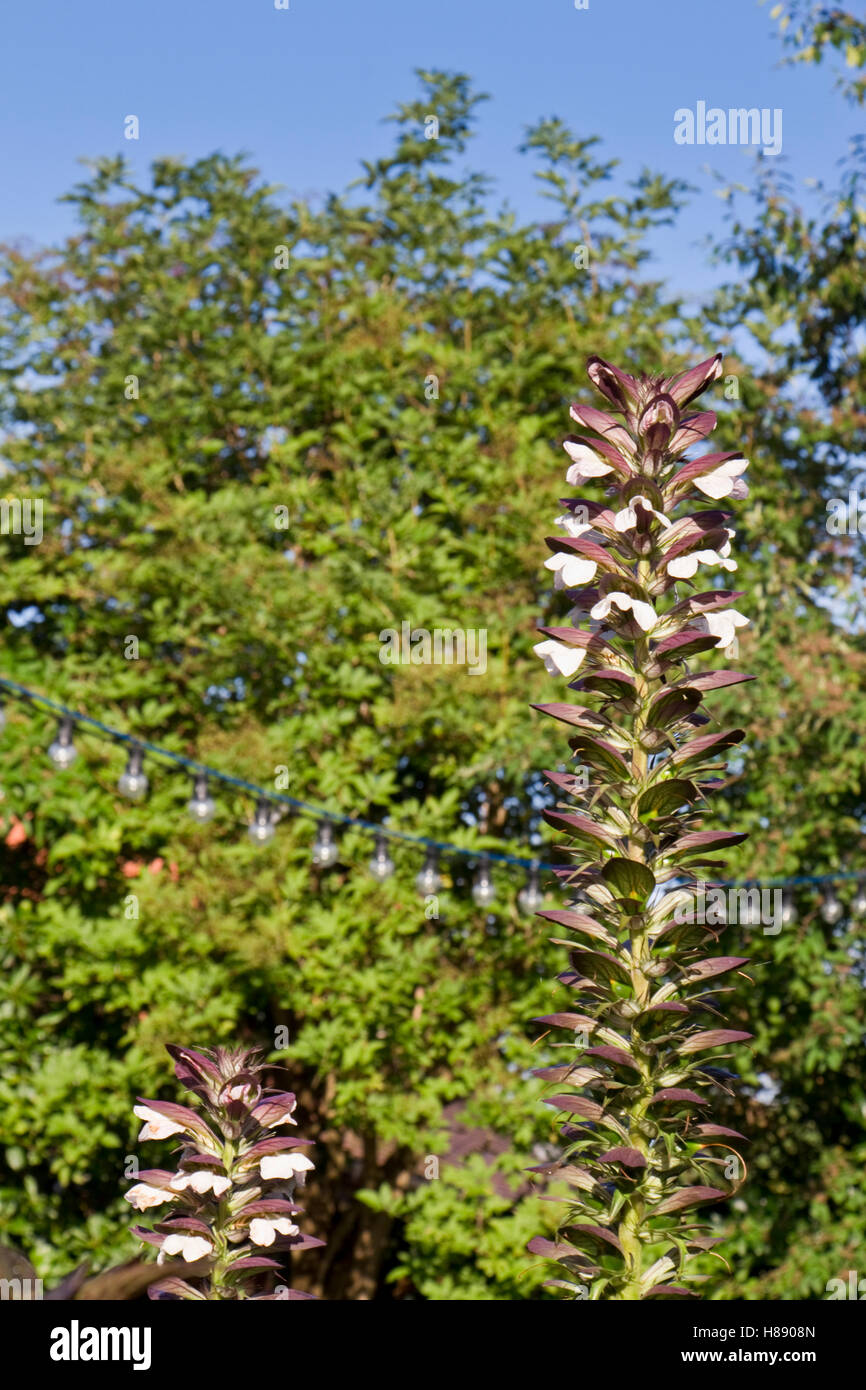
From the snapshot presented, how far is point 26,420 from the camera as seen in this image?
566cm

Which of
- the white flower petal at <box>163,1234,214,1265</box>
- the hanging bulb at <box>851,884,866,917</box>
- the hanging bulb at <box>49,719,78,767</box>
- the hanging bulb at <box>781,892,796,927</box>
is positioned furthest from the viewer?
the hanging bulb at <box>781,892,796,927</box>

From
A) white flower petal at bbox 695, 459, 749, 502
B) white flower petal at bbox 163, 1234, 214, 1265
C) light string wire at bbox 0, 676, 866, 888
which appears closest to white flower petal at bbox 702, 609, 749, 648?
white flower petal at bbox 695, 459, 749, 502

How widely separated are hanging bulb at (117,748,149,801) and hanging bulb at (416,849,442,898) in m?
1.06

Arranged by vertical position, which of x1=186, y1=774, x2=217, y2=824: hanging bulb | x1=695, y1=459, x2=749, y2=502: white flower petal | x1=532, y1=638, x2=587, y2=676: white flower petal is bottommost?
x1=532, y1=638, x2=587, y2=676: white flower petal

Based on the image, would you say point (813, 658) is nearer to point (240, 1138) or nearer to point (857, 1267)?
point (857, 1267)

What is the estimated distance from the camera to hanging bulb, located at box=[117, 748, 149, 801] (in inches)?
175

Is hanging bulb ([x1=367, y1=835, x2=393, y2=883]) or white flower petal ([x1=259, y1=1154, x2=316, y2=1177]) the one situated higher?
hanging bulb ([x1=367, y1=835, x2=393, y2=883])

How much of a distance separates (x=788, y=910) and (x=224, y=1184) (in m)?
3.73

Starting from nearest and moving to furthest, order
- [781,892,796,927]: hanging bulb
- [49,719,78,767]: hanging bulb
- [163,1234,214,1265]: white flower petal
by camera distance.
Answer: [163,1234,214,1265]: white flower petal, [49,719,78,767]: hanging bulb, [781,892,796,927]: hanging bulb

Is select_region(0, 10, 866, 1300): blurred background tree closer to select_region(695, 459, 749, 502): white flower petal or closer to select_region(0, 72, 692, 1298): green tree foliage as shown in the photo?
select_region(0, 72, 692, 1298): green tree foliage

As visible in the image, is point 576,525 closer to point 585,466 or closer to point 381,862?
point 585,466

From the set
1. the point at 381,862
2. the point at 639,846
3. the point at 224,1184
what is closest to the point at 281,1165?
the point at 224,1184

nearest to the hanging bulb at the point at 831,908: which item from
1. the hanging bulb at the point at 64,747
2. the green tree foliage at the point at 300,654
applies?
the green tree foliage at the point at 300,654
